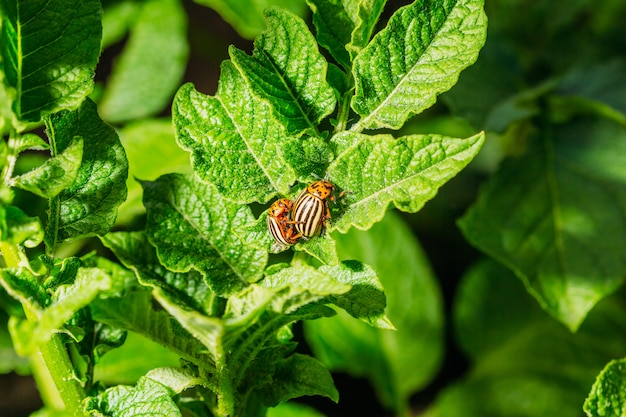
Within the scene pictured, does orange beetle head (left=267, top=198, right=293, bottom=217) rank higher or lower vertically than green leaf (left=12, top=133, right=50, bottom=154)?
lower

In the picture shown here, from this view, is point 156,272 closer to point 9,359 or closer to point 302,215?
point 302,215

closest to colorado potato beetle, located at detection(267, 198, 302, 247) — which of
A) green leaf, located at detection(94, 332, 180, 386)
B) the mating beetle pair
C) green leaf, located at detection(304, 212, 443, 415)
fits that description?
the mating beetle pair

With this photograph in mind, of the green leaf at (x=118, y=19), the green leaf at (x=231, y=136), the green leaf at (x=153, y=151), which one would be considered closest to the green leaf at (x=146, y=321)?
the green leaf at (x=231, y=136)

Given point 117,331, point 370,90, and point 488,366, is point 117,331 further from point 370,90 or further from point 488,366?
point 488,366

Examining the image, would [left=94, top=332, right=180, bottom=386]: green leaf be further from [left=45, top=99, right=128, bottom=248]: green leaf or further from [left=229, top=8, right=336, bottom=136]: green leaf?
[left=229, top=8, right=336, bottom=136]: green leaf

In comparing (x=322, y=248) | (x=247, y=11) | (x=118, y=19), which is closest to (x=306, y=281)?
(x=322, y=248)
